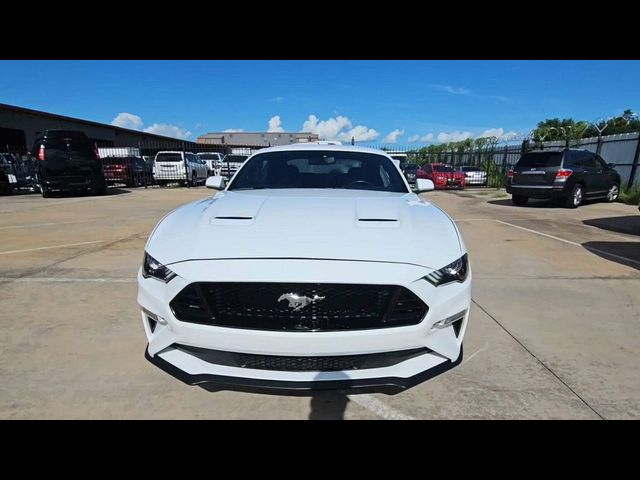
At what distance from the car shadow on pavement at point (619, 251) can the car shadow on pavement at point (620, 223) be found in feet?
4.59

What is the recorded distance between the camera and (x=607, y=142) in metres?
15.9

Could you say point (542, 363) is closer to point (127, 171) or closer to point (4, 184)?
point (4, 184)

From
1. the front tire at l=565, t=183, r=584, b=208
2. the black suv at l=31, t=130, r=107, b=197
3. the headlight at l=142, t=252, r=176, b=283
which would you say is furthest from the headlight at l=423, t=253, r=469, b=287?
the black suv at l=31, t=130, r=107, b=197

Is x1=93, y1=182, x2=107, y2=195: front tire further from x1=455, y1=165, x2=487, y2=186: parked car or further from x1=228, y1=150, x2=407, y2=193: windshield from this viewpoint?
x1=455, y1=165, x2=487, y2=186: parked car

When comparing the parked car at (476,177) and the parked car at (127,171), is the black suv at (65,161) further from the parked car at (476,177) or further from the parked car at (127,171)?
the parked car at (476,177)

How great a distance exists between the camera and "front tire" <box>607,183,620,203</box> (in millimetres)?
12492

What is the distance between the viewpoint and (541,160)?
36.4 ft

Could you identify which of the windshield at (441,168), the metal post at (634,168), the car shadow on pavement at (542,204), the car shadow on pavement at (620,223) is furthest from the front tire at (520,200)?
the windshield at (441,168)

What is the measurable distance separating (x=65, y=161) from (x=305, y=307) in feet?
47.8

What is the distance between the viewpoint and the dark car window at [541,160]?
10875 mm

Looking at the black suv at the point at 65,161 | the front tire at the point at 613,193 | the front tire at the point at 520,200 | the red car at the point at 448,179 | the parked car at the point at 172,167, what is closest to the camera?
the front tire at the point at 520,200
